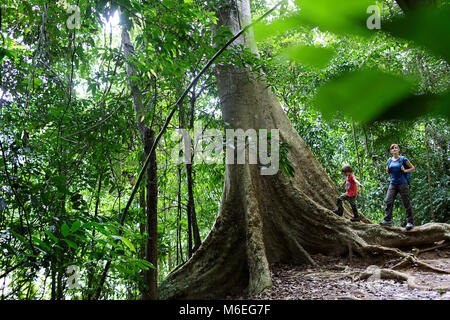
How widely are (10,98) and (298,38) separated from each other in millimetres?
2505

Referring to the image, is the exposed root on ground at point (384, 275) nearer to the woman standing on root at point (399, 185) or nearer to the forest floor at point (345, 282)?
the forest floor at point (345, 282)

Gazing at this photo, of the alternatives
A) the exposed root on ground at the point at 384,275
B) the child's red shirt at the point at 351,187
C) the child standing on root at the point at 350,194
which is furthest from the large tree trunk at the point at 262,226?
the exposed root on ground at the point at 384,275

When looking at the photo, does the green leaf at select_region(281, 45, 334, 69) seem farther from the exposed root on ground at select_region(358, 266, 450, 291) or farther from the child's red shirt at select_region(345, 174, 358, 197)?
the child's red shirt at select_region(345, 174, 358, 197)

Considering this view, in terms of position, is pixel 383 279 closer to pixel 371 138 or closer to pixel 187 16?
pixel 187 16

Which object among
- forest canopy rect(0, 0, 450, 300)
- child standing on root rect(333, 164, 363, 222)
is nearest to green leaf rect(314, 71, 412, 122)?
forest canopy rect(0, 0, 450, 300)

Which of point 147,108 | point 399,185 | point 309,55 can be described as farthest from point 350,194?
point 309,55

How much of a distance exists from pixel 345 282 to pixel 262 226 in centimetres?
99

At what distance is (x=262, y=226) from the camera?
338cm

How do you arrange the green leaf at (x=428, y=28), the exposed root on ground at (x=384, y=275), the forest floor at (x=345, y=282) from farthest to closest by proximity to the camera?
the exposed root on ground at (x=384, y=275)
the forest floor at (x=345, y=282)
the green leaf at (x=428, y=28)

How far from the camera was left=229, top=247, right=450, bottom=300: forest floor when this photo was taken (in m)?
2.33

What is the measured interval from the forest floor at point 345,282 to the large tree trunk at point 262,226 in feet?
0.44

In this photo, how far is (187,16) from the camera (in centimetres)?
218

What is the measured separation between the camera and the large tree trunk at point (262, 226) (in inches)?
121
